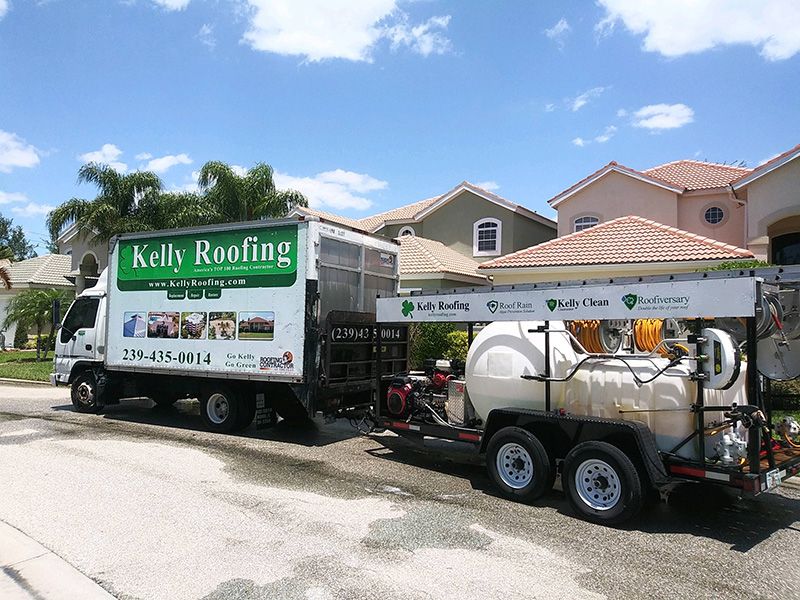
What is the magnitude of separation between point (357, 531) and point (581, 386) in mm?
2944

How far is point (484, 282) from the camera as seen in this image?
83.3 feet

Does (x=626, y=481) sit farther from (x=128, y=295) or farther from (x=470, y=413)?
(x=128, y=295)

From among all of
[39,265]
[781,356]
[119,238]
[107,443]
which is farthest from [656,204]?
[39,265]

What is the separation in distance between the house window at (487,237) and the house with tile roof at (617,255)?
721 centimetres

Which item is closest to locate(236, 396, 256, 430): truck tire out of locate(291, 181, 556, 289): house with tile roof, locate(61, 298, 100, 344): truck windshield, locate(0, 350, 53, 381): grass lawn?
locate(61, 298, 100, 344): truck windshield

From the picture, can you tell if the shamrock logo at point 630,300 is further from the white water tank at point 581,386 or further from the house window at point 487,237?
the house window at point 487,237

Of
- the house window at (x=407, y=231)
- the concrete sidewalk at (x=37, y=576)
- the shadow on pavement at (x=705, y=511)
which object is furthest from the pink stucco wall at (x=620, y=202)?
the concrete sidewalk at (x=37, y=576)

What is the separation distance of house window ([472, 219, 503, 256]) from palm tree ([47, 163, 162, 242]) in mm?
13903

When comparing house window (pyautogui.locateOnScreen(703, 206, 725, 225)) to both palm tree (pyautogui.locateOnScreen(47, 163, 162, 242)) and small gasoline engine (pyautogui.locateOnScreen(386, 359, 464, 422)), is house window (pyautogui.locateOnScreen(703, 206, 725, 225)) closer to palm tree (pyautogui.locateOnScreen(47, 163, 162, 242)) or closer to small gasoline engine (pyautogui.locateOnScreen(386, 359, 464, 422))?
small gasoline engine (pyautogui.locateOnScreen(386, 359, 464, 422))

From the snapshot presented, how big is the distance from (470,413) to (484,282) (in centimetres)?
1745

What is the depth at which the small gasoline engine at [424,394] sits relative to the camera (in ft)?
28.6

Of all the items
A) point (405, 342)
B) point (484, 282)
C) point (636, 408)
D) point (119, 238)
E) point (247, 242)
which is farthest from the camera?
point (484, 282)

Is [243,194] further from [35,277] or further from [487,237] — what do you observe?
[35,277]

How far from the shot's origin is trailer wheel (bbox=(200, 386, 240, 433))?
10820 millimetres
